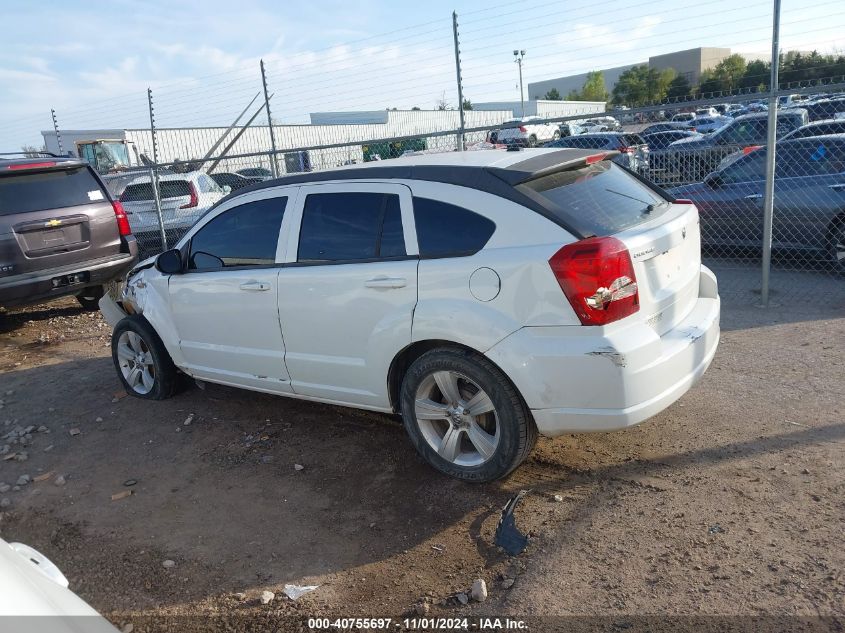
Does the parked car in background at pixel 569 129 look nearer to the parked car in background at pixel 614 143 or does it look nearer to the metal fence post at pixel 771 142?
the parked car in background at pixel 614 143

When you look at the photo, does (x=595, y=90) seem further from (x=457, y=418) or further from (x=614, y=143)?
(x=457, y=418)

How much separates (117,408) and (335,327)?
2538mm

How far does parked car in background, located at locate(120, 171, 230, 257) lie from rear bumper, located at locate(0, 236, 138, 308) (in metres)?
3.28

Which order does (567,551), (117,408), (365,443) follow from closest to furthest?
(567,551)
(365,443)
(117,408)

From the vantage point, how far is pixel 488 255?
3598 mm

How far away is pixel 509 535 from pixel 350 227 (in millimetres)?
1972

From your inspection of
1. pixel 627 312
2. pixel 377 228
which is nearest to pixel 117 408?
pixel 377 228

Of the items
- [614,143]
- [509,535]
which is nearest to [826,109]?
[614,143]

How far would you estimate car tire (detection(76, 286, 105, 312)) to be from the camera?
952 centimetres

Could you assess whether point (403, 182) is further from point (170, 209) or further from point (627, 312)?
point (170, 209)

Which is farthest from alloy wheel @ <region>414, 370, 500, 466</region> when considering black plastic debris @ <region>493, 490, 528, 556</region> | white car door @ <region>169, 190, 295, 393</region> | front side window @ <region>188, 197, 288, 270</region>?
front side window @ <region>188, 197, 288, 270</region>

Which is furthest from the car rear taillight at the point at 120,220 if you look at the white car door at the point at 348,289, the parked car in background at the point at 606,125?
the parked car in background at the point at 606,125

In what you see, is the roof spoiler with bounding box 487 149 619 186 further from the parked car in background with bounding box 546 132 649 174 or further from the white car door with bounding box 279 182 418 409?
the parked car in background with bounding box 546 132 649 174

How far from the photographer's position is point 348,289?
412 cm
